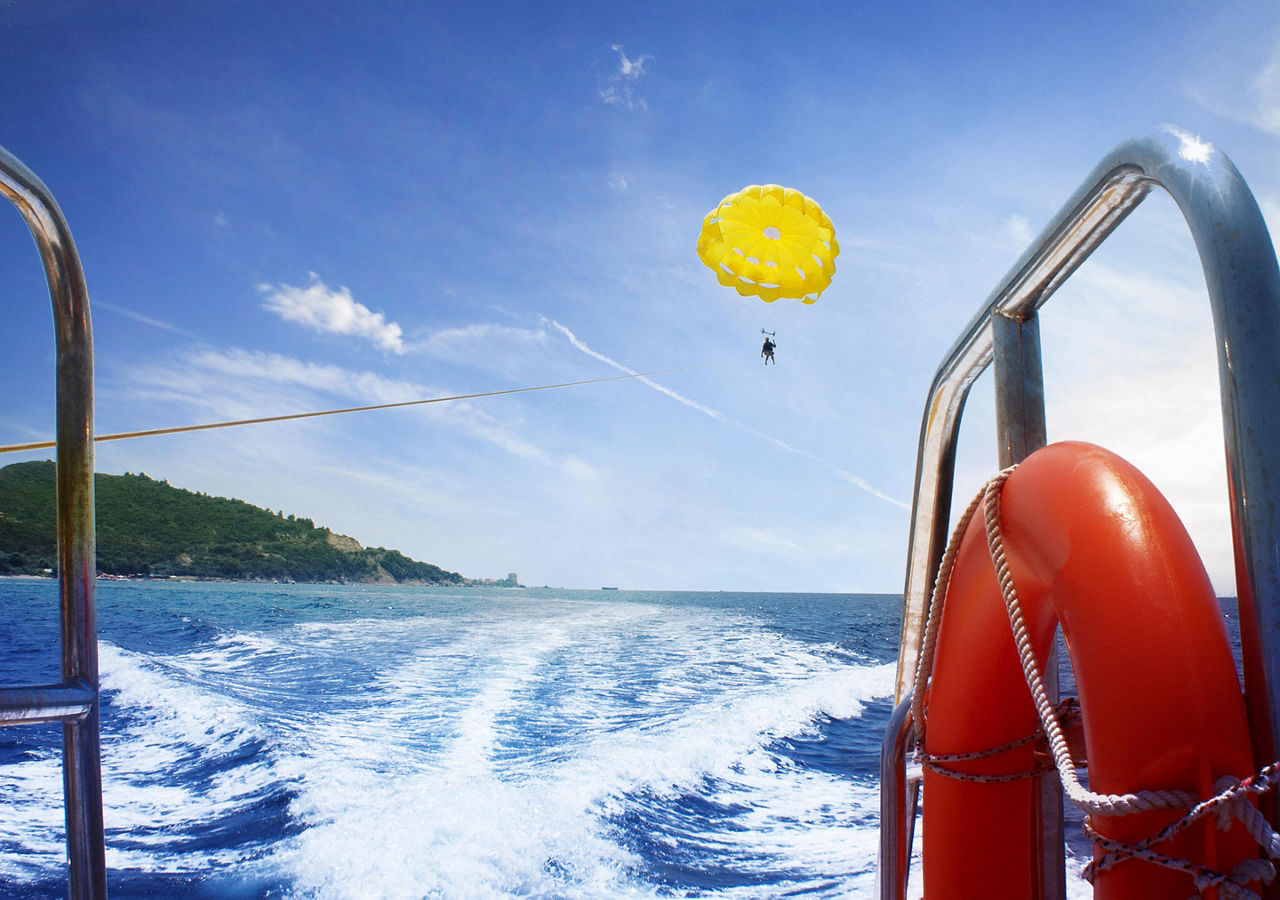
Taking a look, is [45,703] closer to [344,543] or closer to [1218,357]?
[1218,357]

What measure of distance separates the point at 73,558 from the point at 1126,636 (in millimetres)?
933

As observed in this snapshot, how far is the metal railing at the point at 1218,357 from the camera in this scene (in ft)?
1.65

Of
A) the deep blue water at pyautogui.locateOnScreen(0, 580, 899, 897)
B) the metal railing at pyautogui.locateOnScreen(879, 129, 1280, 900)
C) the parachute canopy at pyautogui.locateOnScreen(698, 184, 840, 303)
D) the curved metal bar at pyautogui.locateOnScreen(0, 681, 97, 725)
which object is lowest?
the deep blue water at pyautogui.locateOnScreen(0, 580, 899, 897)

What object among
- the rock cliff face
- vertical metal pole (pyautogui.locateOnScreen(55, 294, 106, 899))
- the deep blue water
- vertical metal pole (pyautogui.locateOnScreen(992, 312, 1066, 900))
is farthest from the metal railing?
the rock cliff face

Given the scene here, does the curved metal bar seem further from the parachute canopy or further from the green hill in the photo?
the green hill

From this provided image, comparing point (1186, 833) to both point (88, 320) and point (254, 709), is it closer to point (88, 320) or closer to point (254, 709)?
point (88, 320)

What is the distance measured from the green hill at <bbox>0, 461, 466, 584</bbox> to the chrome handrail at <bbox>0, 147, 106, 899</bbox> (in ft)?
117

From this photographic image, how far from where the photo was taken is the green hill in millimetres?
35281

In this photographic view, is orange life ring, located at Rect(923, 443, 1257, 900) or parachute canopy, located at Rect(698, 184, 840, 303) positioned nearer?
orange life ring, located at Rect(923, 443, 1257, 900)

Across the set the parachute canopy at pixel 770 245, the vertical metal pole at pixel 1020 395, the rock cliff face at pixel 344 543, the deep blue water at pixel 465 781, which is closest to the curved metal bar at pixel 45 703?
the vertical metal pole at pixel 1020 395

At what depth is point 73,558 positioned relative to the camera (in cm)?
70

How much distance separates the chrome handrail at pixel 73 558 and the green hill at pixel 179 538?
35793mm

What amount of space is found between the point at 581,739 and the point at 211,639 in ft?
36.4

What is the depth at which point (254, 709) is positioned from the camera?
706 centimetres
